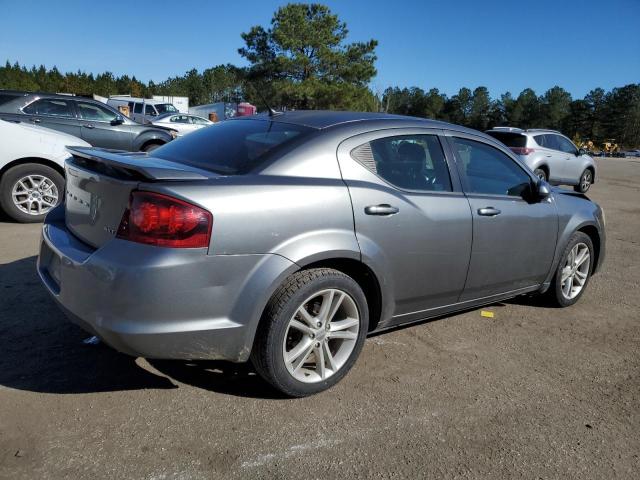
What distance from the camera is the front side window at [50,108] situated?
30.2 feet

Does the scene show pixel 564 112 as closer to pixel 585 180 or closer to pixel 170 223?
pixel 585 180

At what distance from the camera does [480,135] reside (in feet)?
12.7

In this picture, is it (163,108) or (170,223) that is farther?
(163,108)

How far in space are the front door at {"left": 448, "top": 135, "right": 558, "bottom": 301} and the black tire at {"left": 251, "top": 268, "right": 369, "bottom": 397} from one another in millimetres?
1180

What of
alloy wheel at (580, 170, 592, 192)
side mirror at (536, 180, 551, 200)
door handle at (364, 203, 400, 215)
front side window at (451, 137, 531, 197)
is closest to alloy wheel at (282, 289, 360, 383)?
door handle at (364, 203, 400, 215)

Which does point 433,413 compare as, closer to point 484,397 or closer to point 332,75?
point 484,397

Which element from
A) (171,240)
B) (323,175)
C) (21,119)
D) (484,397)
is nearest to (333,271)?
(323,175)

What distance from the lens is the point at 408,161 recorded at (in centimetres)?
337

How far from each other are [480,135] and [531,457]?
2246 millimetres

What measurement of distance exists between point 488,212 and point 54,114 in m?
8.60

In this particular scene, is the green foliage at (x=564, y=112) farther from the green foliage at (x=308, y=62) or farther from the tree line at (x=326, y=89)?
the green foliage at (x=308, y=62)

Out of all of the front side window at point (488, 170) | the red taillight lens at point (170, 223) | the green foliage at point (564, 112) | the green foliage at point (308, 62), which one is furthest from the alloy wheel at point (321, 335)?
the green foliage at point (564, 112)

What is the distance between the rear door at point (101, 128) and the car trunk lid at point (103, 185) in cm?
752

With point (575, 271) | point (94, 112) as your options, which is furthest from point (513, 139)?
point (94, 112)
